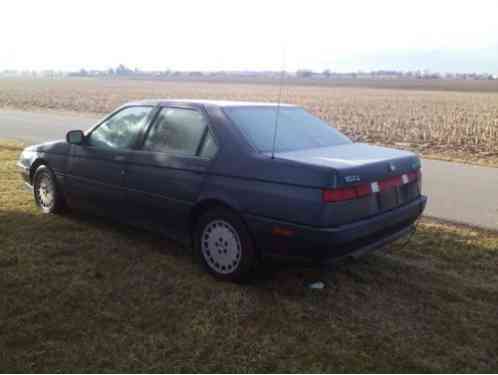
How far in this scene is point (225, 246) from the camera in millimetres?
4285

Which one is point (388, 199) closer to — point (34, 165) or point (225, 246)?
point (225, 246)

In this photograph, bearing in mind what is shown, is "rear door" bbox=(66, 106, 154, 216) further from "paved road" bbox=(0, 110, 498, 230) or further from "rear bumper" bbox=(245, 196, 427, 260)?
"paved road" bbox=(0, 110, 498, 230)

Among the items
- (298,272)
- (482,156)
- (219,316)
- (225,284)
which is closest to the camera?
(219,316)

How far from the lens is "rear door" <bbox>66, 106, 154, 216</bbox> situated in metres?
5.09

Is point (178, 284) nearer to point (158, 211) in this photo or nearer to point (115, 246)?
point (158, 211)

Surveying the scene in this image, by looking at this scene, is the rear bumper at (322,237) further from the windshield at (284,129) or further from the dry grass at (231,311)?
the windshield at (284,129)

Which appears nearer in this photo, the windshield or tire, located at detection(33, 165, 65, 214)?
the windshield

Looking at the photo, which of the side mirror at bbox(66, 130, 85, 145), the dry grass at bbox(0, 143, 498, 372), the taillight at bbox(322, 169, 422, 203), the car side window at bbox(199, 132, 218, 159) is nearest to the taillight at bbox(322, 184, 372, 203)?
the taillight at bbox(322, 169, 422, 203)

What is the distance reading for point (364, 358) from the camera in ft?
10.6

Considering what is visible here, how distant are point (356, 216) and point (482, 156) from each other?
10315 millimetres

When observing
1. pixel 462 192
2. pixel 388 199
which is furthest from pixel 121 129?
pixel 462 192

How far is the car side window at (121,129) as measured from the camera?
5.09 meters

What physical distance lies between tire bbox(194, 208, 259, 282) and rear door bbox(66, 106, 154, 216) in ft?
3.76

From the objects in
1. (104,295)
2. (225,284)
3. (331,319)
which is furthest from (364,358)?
(104,295)
